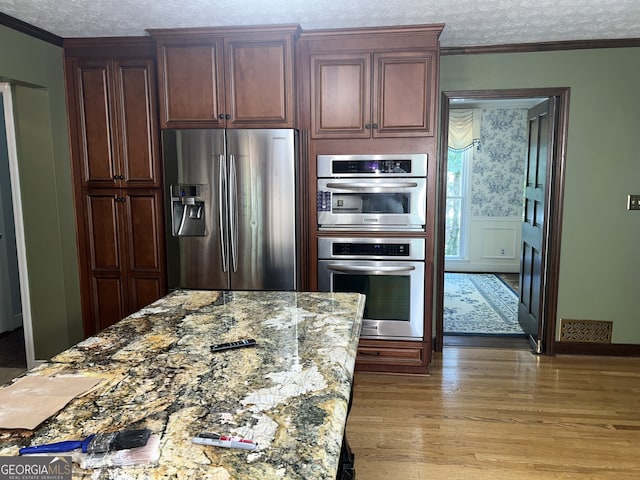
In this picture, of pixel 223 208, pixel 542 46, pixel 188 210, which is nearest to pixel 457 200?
pixel 542 46

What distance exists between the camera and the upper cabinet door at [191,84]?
314 centimetres

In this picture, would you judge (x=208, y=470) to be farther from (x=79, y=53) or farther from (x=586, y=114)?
(x=586, y=114)

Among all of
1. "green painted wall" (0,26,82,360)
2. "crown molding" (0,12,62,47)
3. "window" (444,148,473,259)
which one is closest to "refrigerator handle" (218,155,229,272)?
"green painted wall" (0,26,82,360)

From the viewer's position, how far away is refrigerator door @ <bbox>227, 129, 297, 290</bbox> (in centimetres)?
312

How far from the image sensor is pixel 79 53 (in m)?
3.39

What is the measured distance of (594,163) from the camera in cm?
365

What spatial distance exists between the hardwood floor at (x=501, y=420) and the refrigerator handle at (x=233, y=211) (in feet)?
3.96

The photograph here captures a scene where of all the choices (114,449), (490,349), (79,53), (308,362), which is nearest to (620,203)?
(490,349)

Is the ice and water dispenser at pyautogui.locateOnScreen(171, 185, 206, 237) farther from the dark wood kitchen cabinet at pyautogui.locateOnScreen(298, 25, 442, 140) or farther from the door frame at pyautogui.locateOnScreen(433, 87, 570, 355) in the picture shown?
the door frame at pyautogui.locateOnScreen(433, 87, 570, 355)

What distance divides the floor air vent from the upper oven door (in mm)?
1582

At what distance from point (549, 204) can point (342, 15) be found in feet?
7.03

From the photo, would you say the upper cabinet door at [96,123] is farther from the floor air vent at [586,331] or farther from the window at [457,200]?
the window at [457,200]

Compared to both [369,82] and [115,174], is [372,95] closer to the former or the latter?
[369,82]

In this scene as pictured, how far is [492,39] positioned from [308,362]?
2943 millimetres
